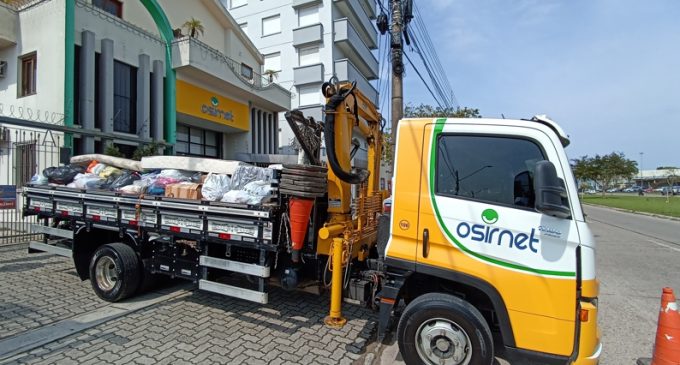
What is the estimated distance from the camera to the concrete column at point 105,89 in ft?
37.6

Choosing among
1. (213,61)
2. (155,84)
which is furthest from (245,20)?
(155,84)

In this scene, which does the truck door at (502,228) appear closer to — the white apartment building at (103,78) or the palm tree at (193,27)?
the white apartment building at (103,78)

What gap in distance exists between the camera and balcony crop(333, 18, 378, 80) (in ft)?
82.4

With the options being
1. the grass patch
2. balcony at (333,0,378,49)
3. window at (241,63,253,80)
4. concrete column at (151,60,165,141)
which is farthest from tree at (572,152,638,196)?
concrete column at (151,60,165,141)

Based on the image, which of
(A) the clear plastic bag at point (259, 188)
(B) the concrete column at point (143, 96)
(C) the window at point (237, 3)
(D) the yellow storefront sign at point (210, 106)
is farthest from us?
(C) the window at point (237, 3)

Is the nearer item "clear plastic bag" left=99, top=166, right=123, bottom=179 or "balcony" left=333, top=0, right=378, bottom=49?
"clear plastic bag" left=99, top=166, right=123, bottom=179

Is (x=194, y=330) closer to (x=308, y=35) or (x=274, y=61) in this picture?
(x=308, y=35)

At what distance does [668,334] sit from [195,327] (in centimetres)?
485

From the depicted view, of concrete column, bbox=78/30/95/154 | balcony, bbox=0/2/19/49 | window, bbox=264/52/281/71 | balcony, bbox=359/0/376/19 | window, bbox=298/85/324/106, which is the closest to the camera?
concrete column, bbox=78/30/95/154

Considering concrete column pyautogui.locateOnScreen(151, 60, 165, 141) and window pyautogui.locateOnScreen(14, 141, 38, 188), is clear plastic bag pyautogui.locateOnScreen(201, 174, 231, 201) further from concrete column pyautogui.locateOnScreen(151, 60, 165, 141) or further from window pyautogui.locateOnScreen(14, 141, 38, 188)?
concrete column pyautogui.locateOnScreen(151, 60, 165, 141)

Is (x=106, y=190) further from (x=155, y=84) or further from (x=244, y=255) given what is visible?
(x=155, y=84)

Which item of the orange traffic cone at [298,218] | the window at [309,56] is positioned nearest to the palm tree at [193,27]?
the window at [309,56]

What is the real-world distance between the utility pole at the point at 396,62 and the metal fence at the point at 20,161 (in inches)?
374

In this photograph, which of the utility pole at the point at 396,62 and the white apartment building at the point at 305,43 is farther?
the white apartment building at the point at 305,43
